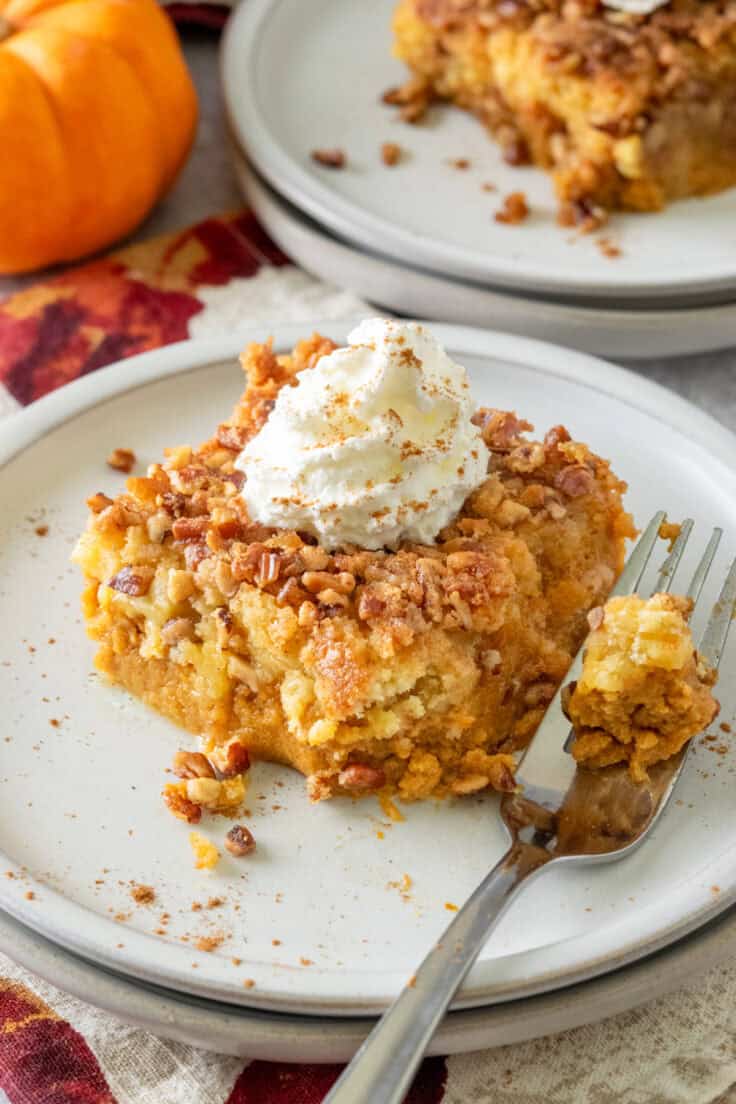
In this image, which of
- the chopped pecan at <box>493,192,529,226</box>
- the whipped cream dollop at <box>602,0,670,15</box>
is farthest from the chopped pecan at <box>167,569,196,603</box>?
the whipped cream dollop at <box>602,0,670,15</box>

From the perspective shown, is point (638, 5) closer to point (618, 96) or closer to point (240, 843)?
point (618, 96)

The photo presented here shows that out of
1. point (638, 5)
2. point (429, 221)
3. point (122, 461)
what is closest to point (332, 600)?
point (122, 461)

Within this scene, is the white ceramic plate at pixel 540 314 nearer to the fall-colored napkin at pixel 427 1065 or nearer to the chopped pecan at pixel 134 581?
the chopped pecan at pixel 134 581

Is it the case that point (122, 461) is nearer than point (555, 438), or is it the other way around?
point (555, 438)

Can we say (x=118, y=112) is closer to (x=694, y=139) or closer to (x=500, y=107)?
(x=500, y=107)

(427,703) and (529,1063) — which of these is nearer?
(529,1063)

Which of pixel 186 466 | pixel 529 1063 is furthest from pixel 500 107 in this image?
pixel 529 1063
